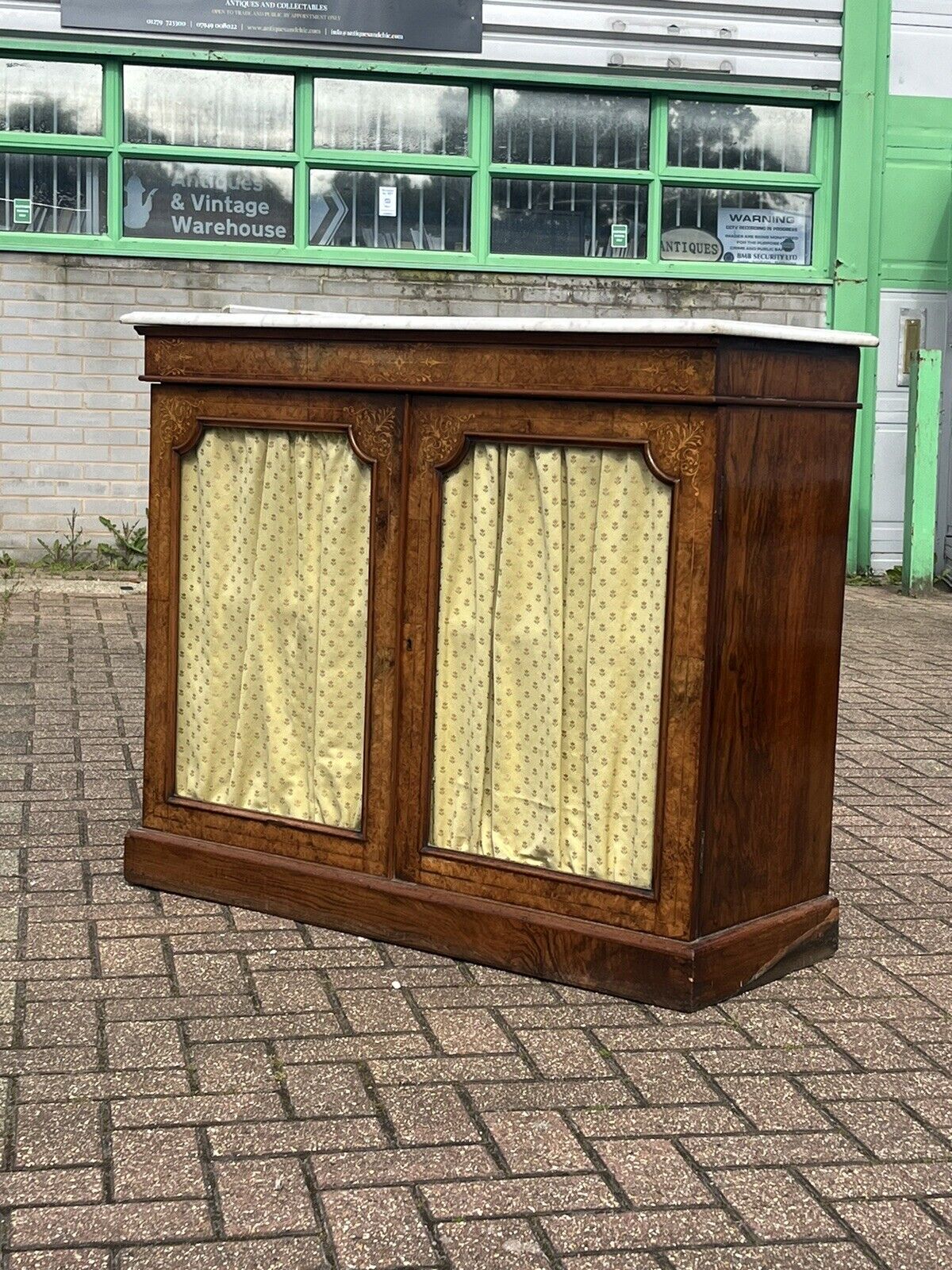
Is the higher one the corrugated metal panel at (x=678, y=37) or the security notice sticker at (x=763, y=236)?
the corrugated metal panel at (x=678, y=37)

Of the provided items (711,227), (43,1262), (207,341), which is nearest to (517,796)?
(207,341)

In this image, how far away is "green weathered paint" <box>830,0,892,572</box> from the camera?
42.7 feet

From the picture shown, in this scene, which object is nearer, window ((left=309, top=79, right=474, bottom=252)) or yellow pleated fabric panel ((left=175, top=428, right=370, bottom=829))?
yellow pleated fabric panel ((left=175, top=428, right=370, bottom=829))

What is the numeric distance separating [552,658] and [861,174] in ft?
32.7

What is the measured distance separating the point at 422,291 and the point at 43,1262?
10342mm

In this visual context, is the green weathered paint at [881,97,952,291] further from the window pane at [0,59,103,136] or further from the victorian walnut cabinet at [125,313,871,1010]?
the victorian walnut cabinet at [125,313,871,1010]

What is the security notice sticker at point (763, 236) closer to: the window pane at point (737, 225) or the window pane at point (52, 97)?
the window pane at point (737, 225)

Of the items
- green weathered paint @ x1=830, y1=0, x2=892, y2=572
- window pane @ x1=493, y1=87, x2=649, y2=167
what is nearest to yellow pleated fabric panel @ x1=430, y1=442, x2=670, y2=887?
window pane @ x1=493, y1=87, x2=649, y2=167

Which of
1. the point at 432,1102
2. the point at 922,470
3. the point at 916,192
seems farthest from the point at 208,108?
the point at 432,1102

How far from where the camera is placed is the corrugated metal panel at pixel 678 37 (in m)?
12.4

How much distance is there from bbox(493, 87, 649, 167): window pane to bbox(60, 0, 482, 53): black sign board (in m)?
0.56

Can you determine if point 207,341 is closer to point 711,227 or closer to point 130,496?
point 130,496

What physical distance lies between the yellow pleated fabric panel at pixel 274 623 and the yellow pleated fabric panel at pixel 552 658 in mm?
287

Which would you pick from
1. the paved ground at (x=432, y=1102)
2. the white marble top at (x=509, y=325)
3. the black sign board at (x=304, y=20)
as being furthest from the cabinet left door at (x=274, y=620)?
the black sign board at (x=304, y=20)
